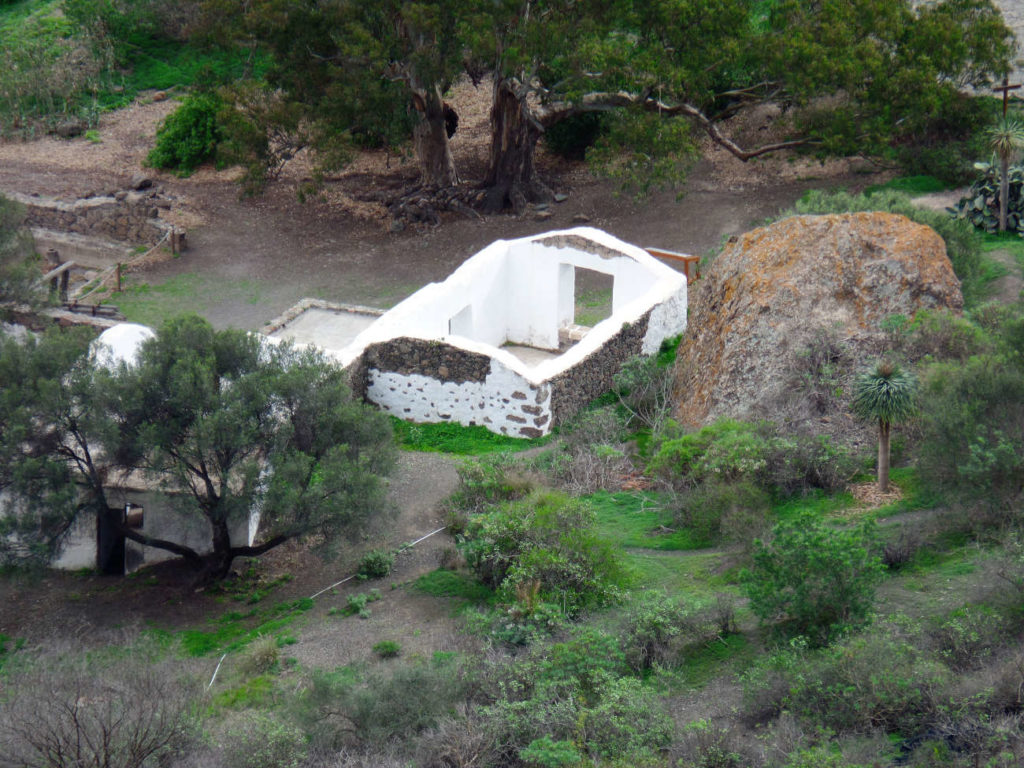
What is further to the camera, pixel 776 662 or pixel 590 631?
pixel 590 631

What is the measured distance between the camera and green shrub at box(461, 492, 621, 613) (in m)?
13.0

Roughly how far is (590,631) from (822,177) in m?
18.2

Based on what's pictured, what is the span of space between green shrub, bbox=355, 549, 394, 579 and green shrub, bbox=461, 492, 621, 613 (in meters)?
0.93

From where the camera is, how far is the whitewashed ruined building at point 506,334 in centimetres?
1761

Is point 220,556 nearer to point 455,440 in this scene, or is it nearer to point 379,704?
point 455,440

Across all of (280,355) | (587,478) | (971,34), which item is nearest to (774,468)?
(587,478)

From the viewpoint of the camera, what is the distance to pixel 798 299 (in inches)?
669

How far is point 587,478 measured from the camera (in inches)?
628

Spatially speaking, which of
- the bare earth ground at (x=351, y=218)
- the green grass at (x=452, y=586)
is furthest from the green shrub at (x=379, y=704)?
the bare earth ground at (x=351, y=218)

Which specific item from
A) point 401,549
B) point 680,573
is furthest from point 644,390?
point 680,573

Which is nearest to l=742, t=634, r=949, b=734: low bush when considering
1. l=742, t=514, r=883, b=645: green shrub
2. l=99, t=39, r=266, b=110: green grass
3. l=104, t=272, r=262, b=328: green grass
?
l=742, t=514, r=883, b=645: green shrub

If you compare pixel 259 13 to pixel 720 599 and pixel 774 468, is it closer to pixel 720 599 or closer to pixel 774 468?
pixel 774 468

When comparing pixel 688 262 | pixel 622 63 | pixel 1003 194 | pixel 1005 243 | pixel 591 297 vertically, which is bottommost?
pixel 591 297

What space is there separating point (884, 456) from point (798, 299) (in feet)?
11.0
